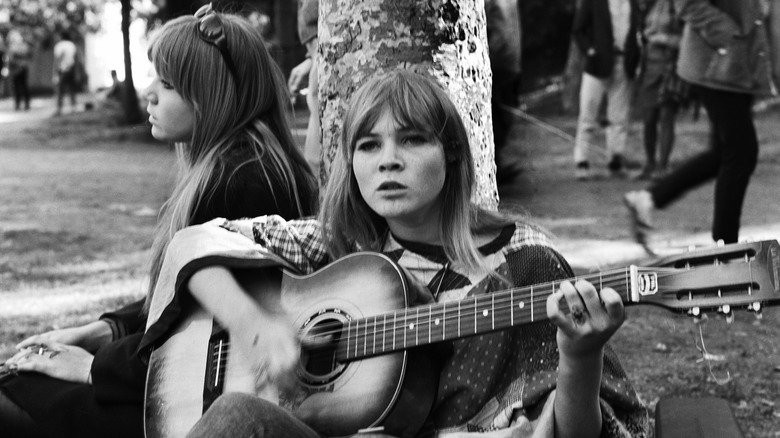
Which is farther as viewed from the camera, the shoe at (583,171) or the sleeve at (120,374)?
the shoe at (583,171)

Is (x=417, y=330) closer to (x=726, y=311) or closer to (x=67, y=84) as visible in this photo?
(x=726, y=311)

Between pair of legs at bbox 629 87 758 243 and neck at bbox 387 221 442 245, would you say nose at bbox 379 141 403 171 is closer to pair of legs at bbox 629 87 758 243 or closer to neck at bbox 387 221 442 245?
neck at bbox 387 221 442 245

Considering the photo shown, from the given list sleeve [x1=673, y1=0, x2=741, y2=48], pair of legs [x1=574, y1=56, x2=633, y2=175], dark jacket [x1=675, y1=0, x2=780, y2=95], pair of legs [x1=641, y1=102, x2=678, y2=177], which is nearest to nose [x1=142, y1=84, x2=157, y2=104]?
dark jacket [x1=675, y1=0, x2=780, y2=95]

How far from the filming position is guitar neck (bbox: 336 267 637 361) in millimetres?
2287

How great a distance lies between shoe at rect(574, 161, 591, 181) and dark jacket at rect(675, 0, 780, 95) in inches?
202

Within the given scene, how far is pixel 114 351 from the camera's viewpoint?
121 inches

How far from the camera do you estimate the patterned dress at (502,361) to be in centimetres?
242

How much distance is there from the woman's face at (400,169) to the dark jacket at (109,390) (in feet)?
2.21

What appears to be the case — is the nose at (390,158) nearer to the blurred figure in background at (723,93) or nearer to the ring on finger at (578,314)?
the ring on finger at (578,314)

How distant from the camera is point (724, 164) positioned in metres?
5.85

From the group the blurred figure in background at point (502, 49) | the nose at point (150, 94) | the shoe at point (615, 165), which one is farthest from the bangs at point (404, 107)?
the shoe at point (615, 165)

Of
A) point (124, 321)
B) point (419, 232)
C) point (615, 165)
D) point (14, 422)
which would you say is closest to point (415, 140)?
point (419, 232)

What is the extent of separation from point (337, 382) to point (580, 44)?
9173mm

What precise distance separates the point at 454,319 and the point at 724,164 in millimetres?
3759
